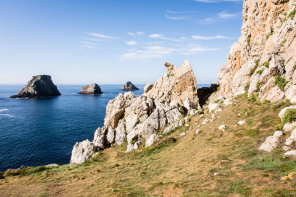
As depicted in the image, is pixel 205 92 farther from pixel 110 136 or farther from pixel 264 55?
pixel 110 136

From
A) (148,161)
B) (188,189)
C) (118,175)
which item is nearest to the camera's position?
(188,189)

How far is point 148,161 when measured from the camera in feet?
104

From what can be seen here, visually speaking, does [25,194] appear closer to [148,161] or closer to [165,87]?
[148,161]

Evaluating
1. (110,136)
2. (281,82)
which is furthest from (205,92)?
(110,136)

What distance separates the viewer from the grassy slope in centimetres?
1559

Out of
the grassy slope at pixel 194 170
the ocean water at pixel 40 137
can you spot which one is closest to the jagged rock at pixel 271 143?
the grassy slope at pixel 194 170

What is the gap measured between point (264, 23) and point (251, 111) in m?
30.7

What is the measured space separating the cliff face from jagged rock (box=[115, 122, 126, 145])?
32567mm

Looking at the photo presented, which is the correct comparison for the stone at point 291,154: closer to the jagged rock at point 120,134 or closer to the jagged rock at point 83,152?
the jagged rock at point 120,134

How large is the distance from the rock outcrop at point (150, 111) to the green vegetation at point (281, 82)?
20.4 metres

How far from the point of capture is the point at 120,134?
50156mm

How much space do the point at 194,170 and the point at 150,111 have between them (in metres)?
29.2

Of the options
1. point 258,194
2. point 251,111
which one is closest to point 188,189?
point 258,194

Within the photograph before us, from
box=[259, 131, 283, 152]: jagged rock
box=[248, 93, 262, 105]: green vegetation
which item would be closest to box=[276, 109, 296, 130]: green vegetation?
box=[259, 131, 283, 152]: jagged rock
